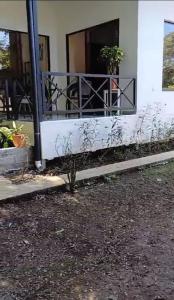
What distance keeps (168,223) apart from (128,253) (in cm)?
80

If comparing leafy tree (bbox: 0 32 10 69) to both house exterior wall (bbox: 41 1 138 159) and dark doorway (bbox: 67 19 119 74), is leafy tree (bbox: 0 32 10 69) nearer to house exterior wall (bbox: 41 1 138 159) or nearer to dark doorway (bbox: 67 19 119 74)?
house exterior wall (bbox: 41 1 138 159)

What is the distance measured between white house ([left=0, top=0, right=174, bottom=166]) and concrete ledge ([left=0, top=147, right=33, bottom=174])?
25cm

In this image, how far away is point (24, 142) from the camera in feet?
16.5

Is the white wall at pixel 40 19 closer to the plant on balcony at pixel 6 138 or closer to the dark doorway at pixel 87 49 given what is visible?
the dark doorway at pixel 87 49

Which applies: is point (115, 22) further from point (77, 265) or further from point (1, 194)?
point (77, 265)

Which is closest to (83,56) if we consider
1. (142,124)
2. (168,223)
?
(142,124)

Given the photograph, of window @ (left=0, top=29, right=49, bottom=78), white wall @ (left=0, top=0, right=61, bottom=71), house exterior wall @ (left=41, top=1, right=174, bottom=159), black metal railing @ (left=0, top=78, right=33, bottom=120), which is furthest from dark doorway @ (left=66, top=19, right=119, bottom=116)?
black metal railing @ (left=0, top=78, right=33, bottom=120)

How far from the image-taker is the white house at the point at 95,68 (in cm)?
561

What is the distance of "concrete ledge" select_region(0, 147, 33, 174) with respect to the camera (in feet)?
15.6

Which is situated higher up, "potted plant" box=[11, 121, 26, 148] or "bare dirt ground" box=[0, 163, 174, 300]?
"potted plant" box=[11, 121, 26, 148]

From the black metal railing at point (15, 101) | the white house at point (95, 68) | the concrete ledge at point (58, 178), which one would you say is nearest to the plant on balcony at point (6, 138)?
the white house at point (95, 68)

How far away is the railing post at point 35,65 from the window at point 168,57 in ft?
11.6

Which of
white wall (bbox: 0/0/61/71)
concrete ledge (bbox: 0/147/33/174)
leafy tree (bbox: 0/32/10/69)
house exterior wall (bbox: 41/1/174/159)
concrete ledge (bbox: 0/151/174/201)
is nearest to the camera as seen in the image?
concrete ledge (bbox: 0/151/174/201)

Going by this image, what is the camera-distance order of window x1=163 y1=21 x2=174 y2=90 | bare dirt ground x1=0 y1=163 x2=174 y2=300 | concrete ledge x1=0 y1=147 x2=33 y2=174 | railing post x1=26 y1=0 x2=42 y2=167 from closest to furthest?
1. bare dirt ground x1=0 y1=163 x2=174 y2=300
2. railing post x1=26 y1=0 x2=42 y2=167
3. concrete ledge x1=0 y1=147 x2=33 y2=174
4. window x1=163 y1=21 x2=174 y2=90
